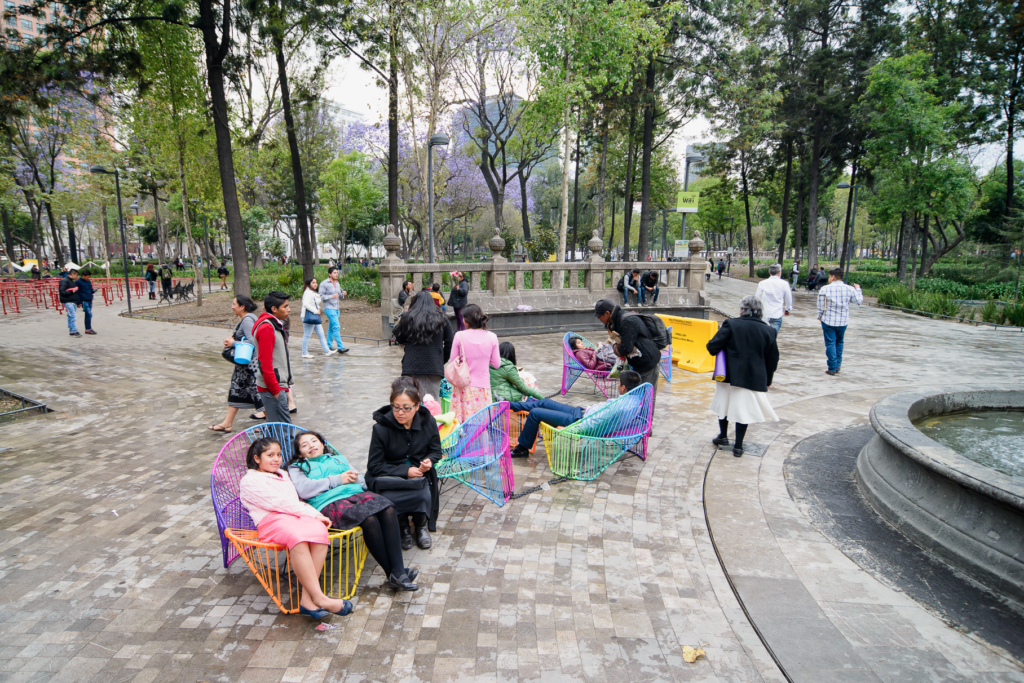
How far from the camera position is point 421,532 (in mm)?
4234

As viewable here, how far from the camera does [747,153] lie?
112 feet

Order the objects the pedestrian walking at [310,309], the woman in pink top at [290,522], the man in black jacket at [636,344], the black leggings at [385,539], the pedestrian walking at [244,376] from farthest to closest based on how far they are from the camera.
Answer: the pedestrian walking at [310,309] < the man in black jacket at [636,344] < the pedestrian walking at [244,376] < the black leggings at [385,539] < the woman in pink top at [290,522]

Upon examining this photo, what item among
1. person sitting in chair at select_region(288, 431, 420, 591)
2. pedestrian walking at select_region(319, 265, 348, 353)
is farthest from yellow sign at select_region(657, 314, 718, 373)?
person sitting in chair at select_region(288, 431, 420, 591)

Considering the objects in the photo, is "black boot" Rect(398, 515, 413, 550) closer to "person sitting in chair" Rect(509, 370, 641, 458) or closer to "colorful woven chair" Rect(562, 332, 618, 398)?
"person sitting in chair" Rect(509, 370, 641, 458)

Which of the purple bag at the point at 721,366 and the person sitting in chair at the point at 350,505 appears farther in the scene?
the purple bag at the point at 721,366

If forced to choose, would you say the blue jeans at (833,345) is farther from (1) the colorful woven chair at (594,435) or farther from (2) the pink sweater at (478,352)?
(2) the pink sweater at (478,352)

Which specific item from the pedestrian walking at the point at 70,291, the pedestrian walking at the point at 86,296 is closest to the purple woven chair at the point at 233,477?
the pedestrian walking at the point at 70,291

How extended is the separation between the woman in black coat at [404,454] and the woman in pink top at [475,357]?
145 centimetres

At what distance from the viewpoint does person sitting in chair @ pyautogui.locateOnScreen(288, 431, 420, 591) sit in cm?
357

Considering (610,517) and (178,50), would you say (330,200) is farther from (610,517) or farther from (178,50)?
(610,517)

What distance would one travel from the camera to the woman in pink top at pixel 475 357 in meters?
5.52

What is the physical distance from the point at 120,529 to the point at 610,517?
385 centimetres

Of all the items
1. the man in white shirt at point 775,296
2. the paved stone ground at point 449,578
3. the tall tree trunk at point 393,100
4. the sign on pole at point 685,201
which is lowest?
the paved stone ground at point 449,578

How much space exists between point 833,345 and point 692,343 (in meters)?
2.44
